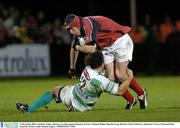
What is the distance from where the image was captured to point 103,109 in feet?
45.3

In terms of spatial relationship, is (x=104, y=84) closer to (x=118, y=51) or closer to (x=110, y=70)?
(x=110, y=70)

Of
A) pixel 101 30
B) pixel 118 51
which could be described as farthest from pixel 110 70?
pixel 101 30

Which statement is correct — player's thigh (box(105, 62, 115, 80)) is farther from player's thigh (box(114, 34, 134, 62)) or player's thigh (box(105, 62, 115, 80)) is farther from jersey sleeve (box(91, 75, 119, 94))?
jersey sleeve (box(91, 75, 119, 94))

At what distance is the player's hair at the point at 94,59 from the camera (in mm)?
11945

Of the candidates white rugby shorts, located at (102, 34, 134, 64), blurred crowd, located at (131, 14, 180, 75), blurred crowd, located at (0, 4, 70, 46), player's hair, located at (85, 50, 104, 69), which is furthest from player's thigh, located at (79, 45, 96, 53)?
blurred crowd, located at (131, 14, 180, 75)

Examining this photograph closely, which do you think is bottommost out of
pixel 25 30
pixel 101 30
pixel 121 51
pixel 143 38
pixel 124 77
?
pixel 143 38

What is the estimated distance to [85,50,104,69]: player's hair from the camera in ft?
39.2

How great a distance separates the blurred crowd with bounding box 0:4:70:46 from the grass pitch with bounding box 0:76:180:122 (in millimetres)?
4789

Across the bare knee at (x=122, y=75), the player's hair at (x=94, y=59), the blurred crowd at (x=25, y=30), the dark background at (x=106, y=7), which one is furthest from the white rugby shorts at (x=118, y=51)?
the dark background at (x=106, y=7)

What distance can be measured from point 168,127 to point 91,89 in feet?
8.60

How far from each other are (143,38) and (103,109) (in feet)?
47.6

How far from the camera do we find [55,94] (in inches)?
496

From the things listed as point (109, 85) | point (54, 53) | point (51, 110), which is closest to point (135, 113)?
point (109, 85)

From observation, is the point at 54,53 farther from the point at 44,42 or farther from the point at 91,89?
the point at 91,89
